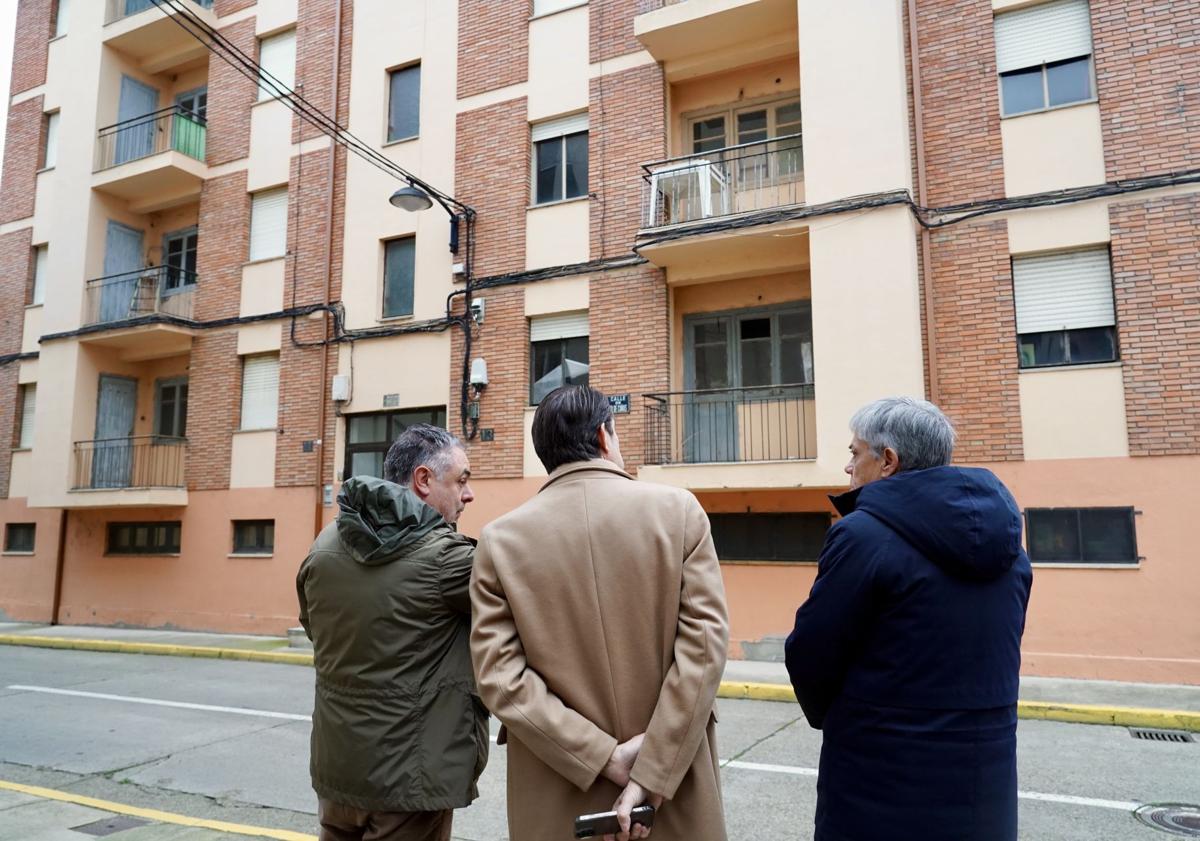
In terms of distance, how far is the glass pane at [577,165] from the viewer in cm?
1327

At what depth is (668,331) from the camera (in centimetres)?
1209

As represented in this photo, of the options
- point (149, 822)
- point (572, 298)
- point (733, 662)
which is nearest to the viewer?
point (149, 822)

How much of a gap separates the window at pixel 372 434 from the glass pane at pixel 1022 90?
957cm

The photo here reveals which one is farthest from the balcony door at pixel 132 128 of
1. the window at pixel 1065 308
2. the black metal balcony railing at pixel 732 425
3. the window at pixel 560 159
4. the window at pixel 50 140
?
the window at pixel 1065 308

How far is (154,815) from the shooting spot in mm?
5098

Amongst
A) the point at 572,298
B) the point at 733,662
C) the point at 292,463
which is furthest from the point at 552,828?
the point at 292,463

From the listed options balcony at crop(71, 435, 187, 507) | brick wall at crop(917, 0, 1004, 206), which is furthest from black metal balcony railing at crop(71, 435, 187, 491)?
brick wall at crop(917, 0, 1004, 206)

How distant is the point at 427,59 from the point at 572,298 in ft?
18.5

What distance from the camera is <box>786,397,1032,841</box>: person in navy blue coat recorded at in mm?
1995

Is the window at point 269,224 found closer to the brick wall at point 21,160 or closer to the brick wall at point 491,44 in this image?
the brick wall at point 491,44

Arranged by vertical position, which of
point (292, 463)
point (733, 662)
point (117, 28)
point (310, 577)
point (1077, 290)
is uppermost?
point (117, 28)

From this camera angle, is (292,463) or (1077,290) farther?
(292,463)

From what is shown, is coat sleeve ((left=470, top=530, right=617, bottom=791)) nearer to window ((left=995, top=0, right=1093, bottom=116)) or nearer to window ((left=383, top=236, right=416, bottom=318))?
window ((left=995, top=0, right=1093, bottom=116))

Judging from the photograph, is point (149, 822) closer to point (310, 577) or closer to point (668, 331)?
point (310, 577)
